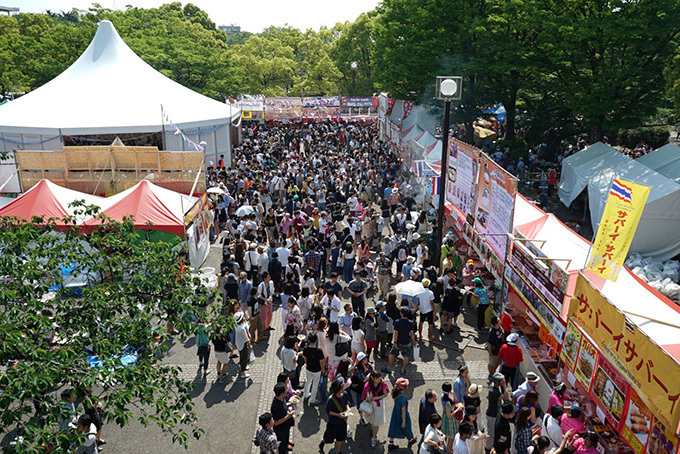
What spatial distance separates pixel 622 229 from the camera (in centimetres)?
715

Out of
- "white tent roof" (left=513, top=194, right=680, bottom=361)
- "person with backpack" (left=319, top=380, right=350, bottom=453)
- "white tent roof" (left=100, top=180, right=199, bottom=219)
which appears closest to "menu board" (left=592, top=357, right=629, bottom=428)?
"white tent roof" (left=513, top=194, right=680, bottom=361)

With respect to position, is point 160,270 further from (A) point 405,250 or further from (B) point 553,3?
(B) point 553,3

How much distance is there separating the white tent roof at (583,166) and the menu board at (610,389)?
523 inches

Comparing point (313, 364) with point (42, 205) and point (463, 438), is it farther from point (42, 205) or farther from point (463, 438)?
point (42, 205)

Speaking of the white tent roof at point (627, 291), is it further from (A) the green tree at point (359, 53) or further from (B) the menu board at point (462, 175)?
(A) the green tree at point (359, 53)

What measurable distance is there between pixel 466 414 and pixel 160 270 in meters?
4.17

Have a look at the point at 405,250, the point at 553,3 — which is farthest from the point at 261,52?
the point at 405,250

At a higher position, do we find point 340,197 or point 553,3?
point 553,3

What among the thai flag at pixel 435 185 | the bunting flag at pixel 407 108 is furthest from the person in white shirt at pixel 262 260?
the bunting flag at pixel 407 108

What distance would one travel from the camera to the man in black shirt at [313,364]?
27.5ft

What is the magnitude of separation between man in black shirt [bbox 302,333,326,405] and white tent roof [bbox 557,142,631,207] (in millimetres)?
14247

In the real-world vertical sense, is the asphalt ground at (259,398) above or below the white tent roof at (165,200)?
below

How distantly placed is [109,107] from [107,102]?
0.46 meters

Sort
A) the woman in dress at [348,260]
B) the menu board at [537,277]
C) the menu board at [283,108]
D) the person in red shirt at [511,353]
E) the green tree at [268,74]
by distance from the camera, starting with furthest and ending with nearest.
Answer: the green tree at [268,74], the menu board at [283,108], the woman in dress at [348,260], the menu board at [537,277], the person in red shirt at [511,353]
